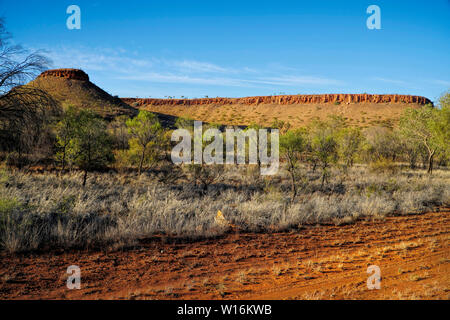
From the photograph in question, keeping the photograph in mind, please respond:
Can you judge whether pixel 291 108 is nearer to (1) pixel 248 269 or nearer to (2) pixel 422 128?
(2) pixel 422 128

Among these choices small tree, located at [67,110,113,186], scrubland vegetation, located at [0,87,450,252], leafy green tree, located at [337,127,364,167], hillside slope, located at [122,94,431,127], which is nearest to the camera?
scrubland vegetation, located at [0,87,450,252]

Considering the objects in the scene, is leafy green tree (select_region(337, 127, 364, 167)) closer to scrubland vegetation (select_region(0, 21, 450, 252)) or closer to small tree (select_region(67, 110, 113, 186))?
scrubland vegetation (select_region(0, 21, 450, 252))

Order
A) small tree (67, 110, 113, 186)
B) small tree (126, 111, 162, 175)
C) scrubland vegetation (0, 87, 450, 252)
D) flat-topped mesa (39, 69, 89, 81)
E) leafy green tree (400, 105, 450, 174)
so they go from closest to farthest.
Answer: scrubland vegetation (0, 87, 450, 252) → small tree (67, 110, 113, 186) → small tree (126, 111, 162, 175) → leafy green tree (400, 105, 450, 174) → flat-topped mesa (39, 69, 89, 81)

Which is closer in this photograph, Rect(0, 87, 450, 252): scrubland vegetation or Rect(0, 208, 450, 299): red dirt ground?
Rect(0, 208, 450, 299): red dirt ground

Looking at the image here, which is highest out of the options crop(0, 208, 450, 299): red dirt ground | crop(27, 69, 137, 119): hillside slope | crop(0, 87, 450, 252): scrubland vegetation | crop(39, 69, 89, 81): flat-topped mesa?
crop(39, 69, 89, 81): flat-topped mesa

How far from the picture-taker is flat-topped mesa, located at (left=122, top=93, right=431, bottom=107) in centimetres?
7444

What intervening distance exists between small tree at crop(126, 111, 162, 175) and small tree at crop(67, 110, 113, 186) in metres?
1.88

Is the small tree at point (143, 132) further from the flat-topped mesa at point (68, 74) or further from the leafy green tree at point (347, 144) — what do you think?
the flat-topped mesa at point (68, 74)

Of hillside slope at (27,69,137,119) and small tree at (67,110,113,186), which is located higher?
hillside slope at (27,69,137,119)

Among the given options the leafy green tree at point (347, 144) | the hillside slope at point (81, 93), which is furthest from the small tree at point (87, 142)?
the hillside slope at point (81, 93)

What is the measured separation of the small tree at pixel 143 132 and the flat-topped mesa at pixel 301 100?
73943 mm

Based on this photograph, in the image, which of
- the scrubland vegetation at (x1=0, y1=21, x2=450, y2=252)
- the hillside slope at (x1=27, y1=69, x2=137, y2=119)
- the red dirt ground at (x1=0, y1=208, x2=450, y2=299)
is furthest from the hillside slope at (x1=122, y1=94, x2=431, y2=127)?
the red dirt ground at (x1=0, y1=208, x2=450, y2=299)
